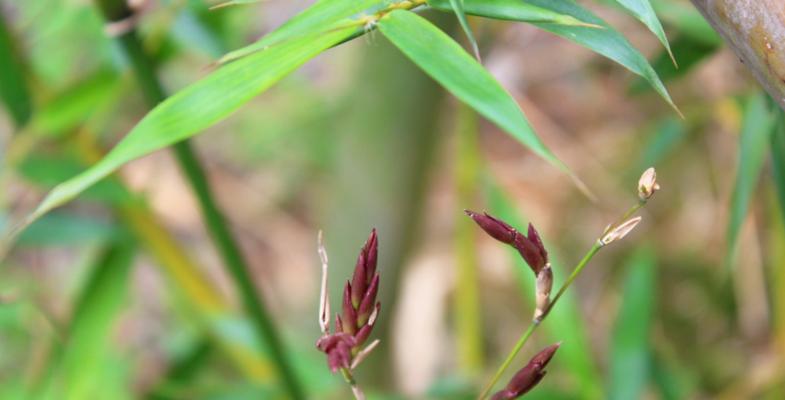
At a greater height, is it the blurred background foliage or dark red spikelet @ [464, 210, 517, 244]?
the blurred background foliage

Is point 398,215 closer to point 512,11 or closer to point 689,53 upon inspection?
point 689,53

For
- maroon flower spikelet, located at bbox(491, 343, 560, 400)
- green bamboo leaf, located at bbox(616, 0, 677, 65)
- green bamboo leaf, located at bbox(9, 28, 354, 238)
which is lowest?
maroon flower spikelet, located at bbox(491, 343, 560, 400)

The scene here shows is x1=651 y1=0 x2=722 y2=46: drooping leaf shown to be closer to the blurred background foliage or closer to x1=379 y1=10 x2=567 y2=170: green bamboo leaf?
the blurred background foliage

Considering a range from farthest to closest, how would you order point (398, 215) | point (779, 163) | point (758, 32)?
1. point (398, 215)
2. point (779, 163)
3. point (758, 32)

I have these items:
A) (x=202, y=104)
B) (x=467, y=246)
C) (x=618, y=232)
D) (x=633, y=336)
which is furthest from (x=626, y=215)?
(x=467, y=246)

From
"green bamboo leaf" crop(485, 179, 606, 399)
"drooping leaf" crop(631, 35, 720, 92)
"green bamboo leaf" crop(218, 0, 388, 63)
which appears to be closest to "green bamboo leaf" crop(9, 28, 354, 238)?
"green bamboo leaf" crop(218, 0, 388, 63)

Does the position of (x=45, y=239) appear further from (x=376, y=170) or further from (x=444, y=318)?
(x=444, y=318)
